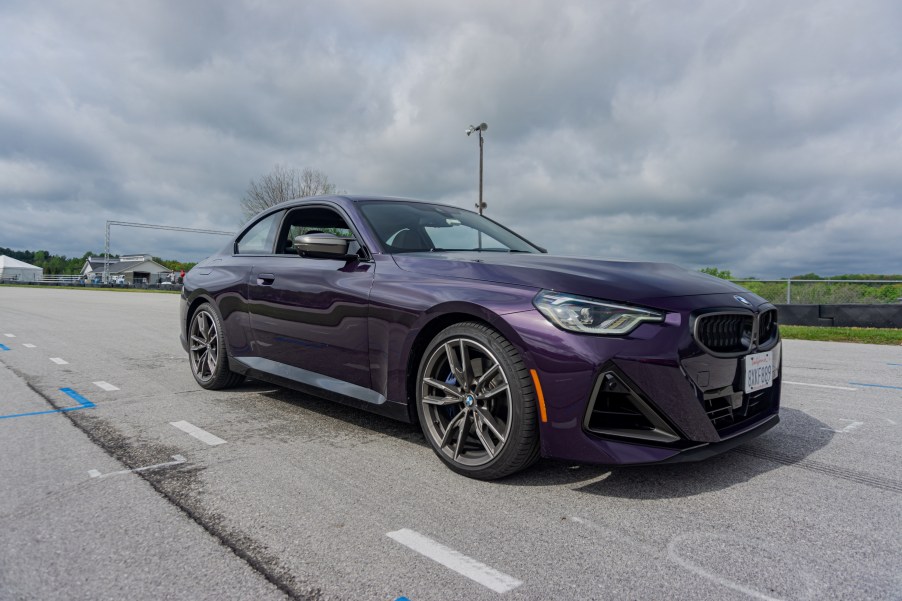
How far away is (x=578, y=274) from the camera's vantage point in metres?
2.80

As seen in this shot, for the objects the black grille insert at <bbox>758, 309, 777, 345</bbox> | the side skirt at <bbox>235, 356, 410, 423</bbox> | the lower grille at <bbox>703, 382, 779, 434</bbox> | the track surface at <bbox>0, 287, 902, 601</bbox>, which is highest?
the black grille insert at <bbox>758, 309, 777, 345</bbox>

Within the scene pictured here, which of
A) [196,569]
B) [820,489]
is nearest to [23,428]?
[196,569]

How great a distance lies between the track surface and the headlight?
0.78 meters

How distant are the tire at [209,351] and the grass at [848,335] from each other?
1035 cm

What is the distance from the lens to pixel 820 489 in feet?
9.08

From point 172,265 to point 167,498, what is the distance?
149645 mm

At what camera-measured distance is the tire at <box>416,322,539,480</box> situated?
268 cm

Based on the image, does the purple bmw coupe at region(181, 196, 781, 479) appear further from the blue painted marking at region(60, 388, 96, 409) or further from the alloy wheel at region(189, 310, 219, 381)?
the blue painted marking at region(60, 388, 96, 409)

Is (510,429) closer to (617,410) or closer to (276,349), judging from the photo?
(617,410)

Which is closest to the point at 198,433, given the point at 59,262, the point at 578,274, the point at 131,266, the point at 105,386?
the point at 105,386

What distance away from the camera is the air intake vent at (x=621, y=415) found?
251 cm

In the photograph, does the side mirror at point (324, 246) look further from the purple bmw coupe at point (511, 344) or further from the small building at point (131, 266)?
the small building at point (131, 266)

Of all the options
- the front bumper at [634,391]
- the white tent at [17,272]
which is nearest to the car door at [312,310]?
the front bumper at [634,391]

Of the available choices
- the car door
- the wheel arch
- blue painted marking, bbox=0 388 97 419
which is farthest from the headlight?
blue painted marking, bbox=0 388 97 419
